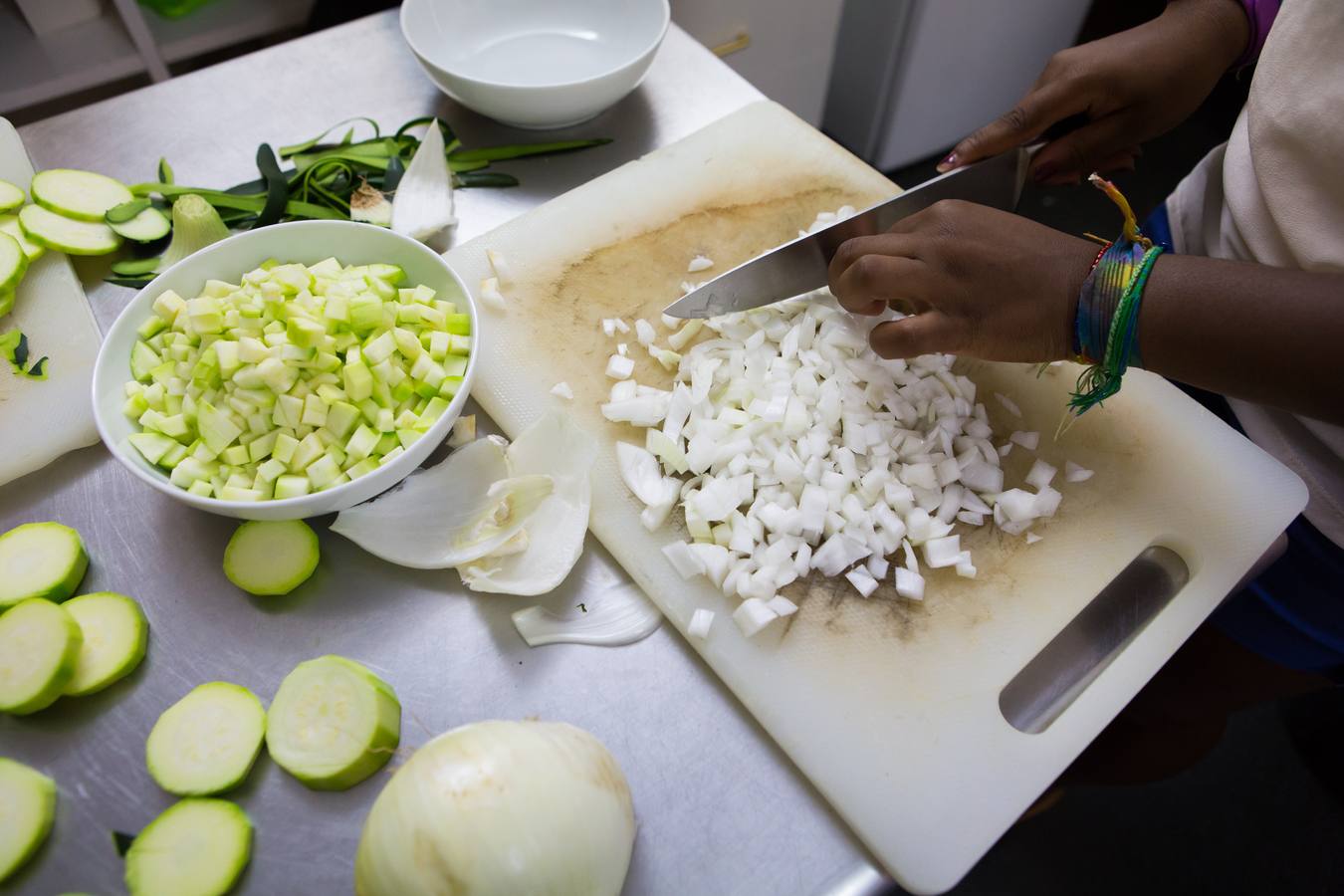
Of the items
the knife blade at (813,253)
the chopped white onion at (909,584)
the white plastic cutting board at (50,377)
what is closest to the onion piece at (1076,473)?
the chopped white onion at (909,584)

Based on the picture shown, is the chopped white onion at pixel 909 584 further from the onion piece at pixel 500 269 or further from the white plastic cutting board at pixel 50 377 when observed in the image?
the white plastic cutting board at pixel 50 377

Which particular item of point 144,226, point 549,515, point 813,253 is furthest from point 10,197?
point 813,253

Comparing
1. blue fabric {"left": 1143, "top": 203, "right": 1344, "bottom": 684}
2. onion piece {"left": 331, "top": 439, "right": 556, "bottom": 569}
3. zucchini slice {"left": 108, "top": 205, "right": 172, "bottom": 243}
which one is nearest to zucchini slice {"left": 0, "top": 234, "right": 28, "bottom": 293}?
zucchini slice {"left": 108, "top": 205, "right": 172, "bottom": 243}

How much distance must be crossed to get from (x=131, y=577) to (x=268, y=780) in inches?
13.1

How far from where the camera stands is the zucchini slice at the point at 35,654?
88cm

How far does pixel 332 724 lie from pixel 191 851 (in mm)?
168

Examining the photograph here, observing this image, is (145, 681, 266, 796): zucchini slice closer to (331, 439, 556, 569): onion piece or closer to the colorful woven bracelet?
(331, 439, 556, 569): onion piece

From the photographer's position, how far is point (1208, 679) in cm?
142

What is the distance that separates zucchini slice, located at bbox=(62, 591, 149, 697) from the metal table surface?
3cm

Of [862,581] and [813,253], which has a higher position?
[813,253]

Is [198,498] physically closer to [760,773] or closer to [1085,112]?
[760,773]

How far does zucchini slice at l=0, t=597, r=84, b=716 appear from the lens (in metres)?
0.88

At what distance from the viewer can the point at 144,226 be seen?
51.9 inches

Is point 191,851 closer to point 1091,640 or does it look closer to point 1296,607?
point 1091,640
